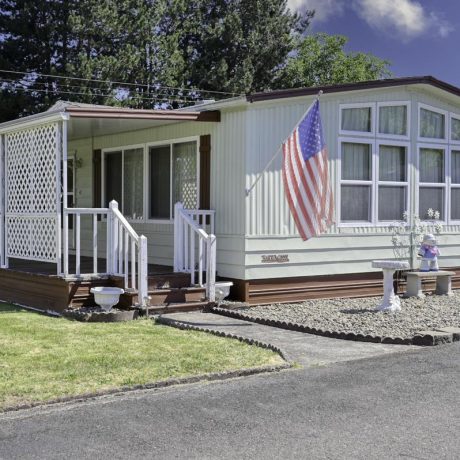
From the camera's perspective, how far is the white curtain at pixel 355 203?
12320 mm

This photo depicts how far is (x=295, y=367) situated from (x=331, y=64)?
34481 mm

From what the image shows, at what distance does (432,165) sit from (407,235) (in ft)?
5.11

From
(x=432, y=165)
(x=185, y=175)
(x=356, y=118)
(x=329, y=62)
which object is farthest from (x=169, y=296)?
(x=329, y=62)

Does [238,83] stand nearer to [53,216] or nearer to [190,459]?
[53,216]

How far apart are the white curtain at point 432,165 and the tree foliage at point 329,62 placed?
23417mm

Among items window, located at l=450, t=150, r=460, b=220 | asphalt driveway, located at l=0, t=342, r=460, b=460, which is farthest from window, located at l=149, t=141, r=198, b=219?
asphalt driveway, located at l=0, t=342, r=460, b=460

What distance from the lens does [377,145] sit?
12.6 meters

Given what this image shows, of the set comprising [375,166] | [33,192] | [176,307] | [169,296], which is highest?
[375,166]

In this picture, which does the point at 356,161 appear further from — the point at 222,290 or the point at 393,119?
the point at 222,290

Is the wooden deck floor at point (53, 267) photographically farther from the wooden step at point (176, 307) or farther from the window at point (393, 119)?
the window at point (393, 119)

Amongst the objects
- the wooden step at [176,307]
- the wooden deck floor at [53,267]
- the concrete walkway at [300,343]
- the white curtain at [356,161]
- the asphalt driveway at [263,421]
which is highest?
the white curtain at [356,161]

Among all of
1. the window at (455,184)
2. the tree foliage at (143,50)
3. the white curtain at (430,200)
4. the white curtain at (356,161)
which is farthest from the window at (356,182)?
the tree foliage at (143,50)

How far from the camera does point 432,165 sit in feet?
44.6

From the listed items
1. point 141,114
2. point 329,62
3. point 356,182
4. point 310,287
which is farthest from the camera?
point 329,62
